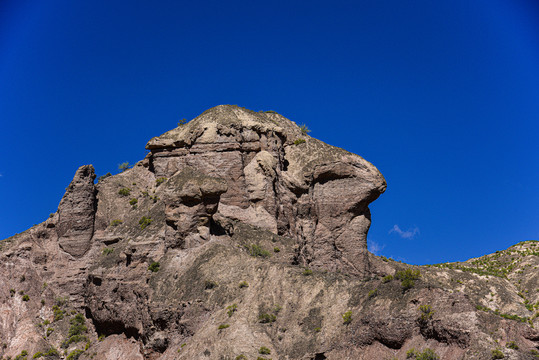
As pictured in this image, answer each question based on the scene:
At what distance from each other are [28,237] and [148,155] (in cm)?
1749

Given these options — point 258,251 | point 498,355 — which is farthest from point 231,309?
point 498,355

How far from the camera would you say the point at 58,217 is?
2744 inches

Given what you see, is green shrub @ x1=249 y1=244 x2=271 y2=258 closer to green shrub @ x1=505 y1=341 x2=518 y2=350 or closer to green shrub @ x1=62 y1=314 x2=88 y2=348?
green shrub @ x1=62 y1=314 x2=88 y2=348

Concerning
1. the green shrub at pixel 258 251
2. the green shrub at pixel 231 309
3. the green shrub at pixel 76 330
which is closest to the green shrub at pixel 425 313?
the green shrub at pixel 231 309

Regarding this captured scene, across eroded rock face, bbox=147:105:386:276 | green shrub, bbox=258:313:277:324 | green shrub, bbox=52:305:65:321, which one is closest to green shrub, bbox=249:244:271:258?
eroded rock face, bbox=147:105:386:276

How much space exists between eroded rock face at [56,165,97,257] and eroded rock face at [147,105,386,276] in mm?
9703

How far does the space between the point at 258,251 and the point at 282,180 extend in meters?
15.7

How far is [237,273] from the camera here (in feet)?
177

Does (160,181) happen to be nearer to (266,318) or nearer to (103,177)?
(103,177)

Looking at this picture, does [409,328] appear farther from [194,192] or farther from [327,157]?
[327,157]

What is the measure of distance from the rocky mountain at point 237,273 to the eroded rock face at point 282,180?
16cm

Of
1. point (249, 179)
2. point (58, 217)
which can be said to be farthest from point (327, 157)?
point (58, 217)

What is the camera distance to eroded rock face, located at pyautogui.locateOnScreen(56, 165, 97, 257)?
2687 inches

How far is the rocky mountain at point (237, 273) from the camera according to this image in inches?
1646
